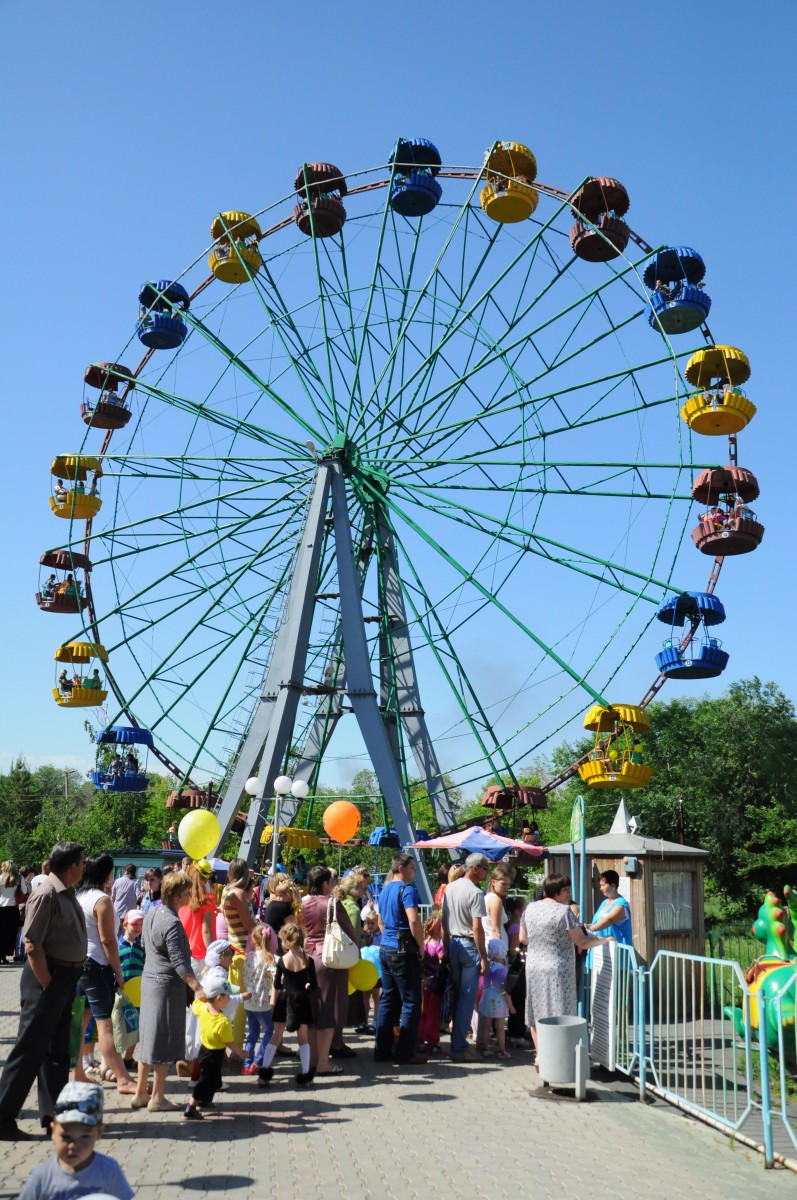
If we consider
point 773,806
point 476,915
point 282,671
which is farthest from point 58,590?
point 773,806

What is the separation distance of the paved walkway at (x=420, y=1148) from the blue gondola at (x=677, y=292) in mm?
12854

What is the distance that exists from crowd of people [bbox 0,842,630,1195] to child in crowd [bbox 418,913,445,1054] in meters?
0.01

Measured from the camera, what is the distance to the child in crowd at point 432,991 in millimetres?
9430

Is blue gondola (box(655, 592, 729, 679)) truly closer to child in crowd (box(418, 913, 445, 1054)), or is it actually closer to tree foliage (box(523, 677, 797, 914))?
child in crowd (box(418, 913, 445, 1054))

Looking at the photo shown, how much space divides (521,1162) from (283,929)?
2.68 m

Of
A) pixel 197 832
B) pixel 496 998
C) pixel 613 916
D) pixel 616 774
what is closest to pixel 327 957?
pixel 496 998

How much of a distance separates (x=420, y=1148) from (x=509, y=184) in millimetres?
16754

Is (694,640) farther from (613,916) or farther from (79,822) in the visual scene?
(79,822)

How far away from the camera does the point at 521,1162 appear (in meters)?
5.86

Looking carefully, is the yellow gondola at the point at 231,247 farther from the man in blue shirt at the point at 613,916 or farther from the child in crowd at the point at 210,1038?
the child in crowd at the point at 210,1038

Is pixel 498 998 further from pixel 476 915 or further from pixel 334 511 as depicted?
pixel 334 511

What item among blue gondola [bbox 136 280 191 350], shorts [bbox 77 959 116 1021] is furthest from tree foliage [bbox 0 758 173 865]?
shorts [bbox 77 959 116 1021]

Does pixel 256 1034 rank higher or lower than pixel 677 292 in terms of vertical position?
lower

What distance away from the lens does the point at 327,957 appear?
8172 millimetres
